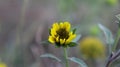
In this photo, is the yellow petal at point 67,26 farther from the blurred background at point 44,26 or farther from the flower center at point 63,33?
the blurred background at point 44,26

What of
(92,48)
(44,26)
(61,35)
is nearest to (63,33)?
(61,35)

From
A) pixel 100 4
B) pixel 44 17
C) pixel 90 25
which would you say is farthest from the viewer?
pixel 44 17

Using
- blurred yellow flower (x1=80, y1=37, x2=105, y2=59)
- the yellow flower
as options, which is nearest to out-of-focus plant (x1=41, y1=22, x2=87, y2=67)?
the yellow flower

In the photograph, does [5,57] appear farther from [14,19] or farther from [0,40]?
[14,19]

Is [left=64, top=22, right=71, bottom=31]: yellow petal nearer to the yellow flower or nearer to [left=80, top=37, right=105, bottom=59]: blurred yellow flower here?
the yellow flower

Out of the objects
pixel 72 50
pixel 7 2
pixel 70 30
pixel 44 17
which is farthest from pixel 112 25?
pixel 70 30

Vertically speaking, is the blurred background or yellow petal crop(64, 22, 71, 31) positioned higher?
yellow petal crop(64, 22, 71, 31)

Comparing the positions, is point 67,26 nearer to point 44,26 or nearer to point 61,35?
point 61,35

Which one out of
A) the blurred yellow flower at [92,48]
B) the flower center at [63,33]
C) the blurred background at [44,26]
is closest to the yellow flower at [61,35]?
the flower center at [63,33]
